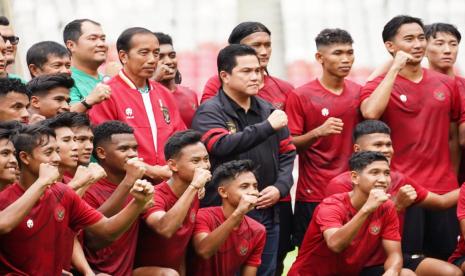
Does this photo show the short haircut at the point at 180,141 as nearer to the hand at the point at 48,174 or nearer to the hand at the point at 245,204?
the hand at the point at 245,204

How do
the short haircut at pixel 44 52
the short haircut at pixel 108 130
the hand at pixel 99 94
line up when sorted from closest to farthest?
1. the short haircut at pixel 108 130
2. the hand at pixel 99 94
3. the short haircut at pixel 44 52

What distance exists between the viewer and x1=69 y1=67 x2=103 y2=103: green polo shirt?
11.1 meters

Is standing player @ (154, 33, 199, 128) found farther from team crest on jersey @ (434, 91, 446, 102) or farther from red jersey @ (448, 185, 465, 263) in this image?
red jersey @ (448, 185, 465, 263)

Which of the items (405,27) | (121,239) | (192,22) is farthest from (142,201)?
(192,22)

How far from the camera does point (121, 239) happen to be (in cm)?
1016

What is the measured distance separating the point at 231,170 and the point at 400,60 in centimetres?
192

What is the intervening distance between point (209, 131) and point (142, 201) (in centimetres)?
157

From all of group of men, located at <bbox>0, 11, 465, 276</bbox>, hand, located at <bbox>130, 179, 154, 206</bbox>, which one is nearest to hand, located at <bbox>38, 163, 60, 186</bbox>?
group of men, located at <bbox>0, 11, 465, 276</bbox>

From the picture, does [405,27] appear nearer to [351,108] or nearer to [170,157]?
[351,108]

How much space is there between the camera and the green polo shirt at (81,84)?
36.3 ft

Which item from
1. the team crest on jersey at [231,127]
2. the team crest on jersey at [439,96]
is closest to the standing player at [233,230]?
the team crest on jersey at [231,127]

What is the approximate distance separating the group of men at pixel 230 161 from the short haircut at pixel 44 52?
14 mm

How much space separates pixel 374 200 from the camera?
10.3 m

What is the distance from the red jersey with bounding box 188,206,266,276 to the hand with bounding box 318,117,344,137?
3.71 ft
